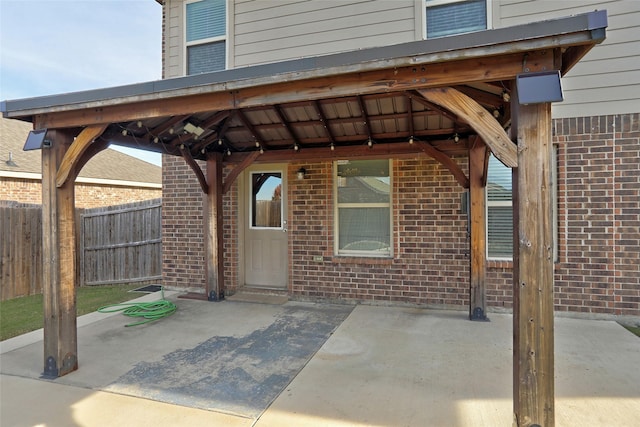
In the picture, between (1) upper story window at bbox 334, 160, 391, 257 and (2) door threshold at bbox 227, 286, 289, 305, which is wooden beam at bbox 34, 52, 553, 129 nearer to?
(1) upper story window at bbox 334, 160, 391, 257

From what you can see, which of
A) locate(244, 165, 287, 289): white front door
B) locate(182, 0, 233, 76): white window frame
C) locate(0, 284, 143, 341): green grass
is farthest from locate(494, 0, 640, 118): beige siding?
locate(0, 284, 143, 341): green grass

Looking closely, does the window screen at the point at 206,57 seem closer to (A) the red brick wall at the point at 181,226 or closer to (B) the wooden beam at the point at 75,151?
(A) the red brick wall at the point at 181,226

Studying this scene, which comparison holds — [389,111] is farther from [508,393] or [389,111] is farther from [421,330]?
[508,393]

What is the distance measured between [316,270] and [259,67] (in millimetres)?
3869

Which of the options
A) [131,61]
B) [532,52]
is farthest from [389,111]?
[131,61]

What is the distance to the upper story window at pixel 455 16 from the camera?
5129 millimetres

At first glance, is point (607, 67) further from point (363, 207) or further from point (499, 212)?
point (363, 207)

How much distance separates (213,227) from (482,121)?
189 inches

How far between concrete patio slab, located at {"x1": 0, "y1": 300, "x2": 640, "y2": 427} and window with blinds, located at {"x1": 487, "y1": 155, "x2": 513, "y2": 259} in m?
1.05

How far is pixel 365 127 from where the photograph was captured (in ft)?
16.4

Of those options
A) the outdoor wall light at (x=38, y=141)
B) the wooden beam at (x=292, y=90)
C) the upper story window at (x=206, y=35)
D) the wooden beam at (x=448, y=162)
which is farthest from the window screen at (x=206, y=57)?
the wooden beam at (x=448, y=162)

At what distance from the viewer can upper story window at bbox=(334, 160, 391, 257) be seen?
579 centimetres

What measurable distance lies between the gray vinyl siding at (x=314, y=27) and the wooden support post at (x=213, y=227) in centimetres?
194

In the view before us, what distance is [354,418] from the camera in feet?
8.65
